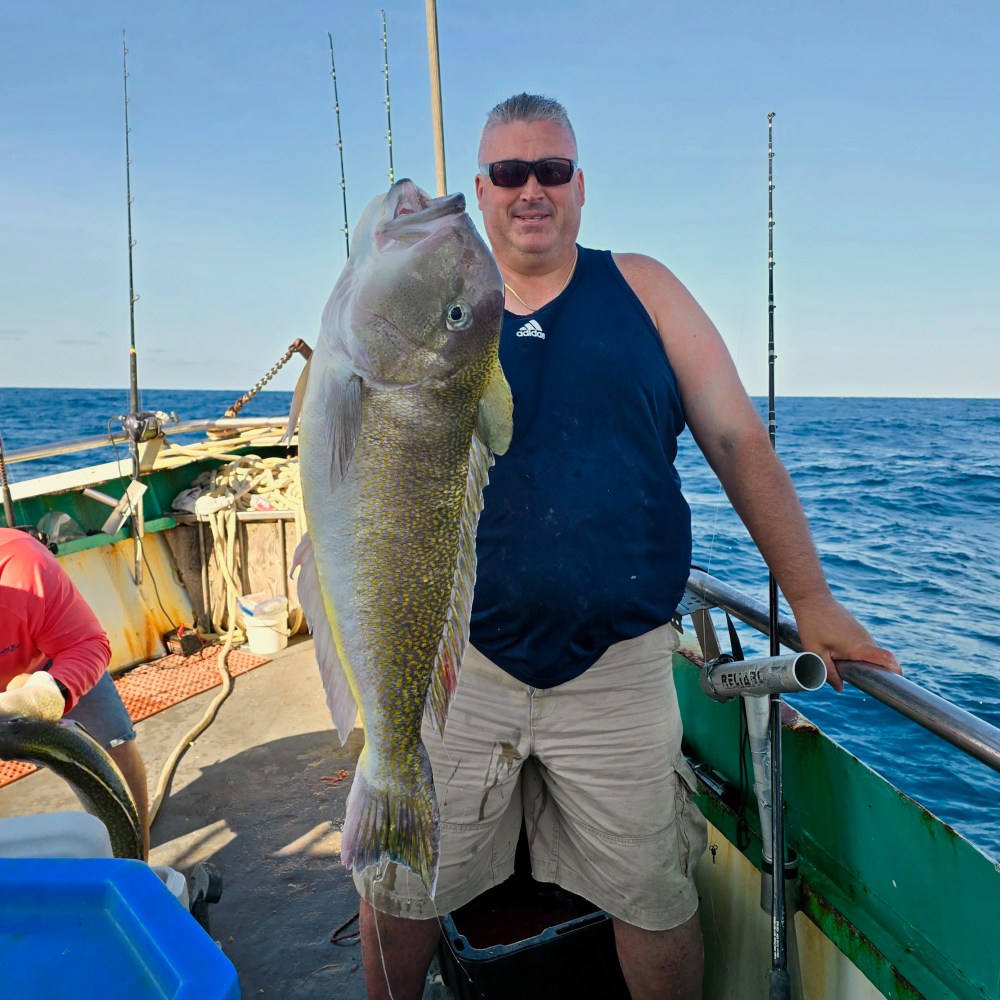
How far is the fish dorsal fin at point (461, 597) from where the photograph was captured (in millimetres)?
1614

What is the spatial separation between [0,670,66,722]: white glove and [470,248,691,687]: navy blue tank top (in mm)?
1355

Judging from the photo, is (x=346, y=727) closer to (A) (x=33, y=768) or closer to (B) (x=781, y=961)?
(B) (x=781, y=961)

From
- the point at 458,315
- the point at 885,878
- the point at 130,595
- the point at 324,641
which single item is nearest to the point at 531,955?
the point at 885,878

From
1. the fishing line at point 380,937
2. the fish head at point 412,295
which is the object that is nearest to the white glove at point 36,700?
the fishing line at point 380,937

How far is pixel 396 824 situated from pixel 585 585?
0.78 m

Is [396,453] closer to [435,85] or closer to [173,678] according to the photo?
[435,85]

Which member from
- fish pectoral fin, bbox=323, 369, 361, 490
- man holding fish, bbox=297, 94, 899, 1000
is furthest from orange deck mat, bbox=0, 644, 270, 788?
fish pectoral fin, bbox=323, 369, 361, 490

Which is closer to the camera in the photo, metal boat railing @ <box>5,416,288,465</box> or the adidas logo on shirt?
the adidas logo on shirt

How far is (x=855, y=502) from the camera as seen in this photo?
17922 millimetres

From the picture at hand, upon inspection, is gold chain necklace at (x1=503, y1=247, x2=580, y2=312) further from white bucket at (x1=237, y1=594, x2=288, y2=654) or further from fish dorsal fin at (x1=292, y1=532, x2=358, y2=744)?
white bucket at (x1=237, y1=594, x2=288, y2=654)

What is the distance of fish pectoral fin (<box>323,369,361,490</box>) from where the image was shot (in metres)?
1.50

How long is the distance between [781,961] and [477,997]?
2.87 feet

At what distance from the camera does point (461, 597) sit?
1.65 meters

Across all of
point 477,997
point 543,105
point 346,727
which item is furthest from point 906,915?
point 543,105
